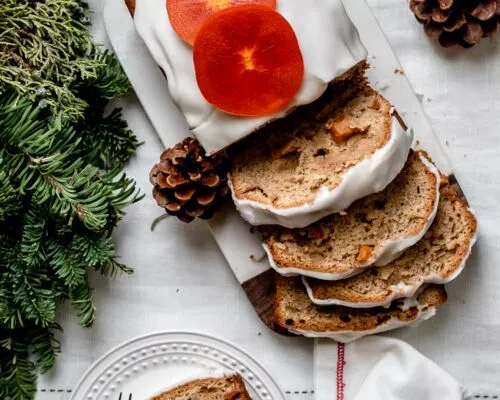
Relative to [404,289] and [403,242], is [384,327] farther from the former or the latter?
[403,242]

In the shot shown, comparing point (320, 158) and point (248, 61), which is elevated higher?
point (248, 61)

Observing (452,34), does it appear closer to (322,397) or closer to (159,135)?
(159,135)

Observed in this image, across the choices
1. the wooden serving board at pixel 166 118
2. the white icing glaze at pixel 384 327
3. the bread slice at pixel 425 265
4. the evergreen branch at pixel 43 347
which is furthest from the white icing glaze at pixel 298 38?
the evergreen branch at pixel 43 347

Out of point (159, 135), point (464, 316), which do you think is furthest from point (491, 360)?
point (159, 135)

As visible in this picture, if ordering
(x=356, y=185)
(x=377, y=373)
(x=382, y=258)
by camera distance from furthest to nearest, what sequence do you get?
(x=377, y=373) < (x=382, y=258) < (x=356, y=185)

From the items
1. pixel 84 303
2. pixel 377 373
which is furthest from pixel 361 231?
pixel 84 303

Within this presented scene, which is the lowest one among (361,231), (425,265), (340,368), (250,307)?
(340,368)

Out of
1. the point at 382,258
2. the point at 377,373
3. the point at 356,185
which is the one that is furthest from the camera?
the point at 377,373

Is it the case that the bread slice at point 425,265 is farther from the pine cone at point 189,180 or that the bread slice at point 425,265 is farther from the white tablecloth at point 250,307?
the pine cone at point 189,180
